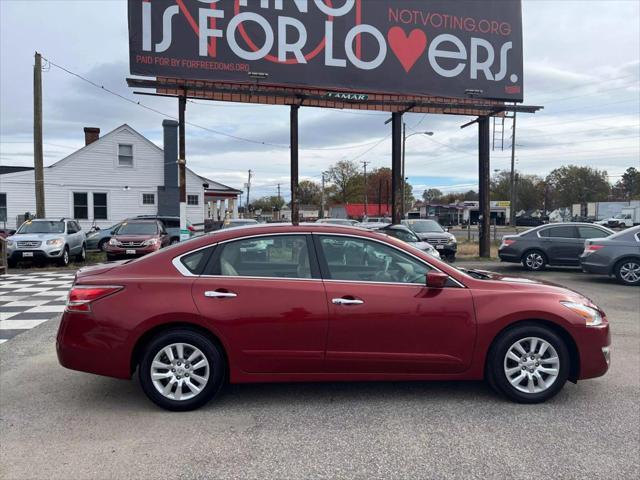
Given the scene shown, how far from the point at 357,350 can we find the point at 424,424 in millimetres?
761

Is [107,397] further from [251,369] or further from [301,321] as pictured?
[301,321]

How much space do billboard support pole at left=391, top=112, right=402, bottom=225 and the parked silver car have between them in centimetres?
1152

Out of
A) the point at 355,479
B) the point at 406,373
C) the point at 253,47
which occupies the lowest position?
the point at 355,479

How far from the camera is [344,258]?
4.42 m

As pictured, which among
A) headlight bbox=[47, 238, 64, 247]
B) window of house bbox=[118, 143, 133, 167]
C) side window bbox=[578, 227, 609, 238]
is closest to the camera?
side window bbox=[578, 227, 609, 238]

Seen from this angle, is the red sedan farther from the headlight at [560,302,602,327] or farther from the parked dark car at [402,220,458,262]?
the parked dark car at [402,220,458,262]

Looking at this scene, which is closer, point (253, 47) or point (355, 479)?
point (355, 479)

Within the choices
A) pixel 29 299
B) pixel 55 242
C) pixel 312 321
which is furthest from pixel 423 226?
pixel 312 321

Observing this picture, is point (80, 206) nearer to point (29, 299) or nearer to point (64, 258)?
point (64, 258)

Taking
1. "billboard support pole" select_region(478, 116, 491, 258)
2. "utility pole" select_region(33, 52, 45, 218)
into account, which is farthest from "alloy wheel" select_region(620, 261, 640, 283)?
"utility pole" select_region(33, 52, 45, 218)

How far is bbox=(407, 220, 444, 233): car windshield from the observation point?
18.6 m

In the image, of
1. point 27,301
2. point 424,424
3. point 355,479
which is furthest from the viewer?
point 27,301

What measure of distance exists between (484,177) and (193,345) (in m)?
17.1

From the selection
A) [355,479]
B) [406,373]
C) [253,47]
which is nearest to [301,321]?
[406,373]
